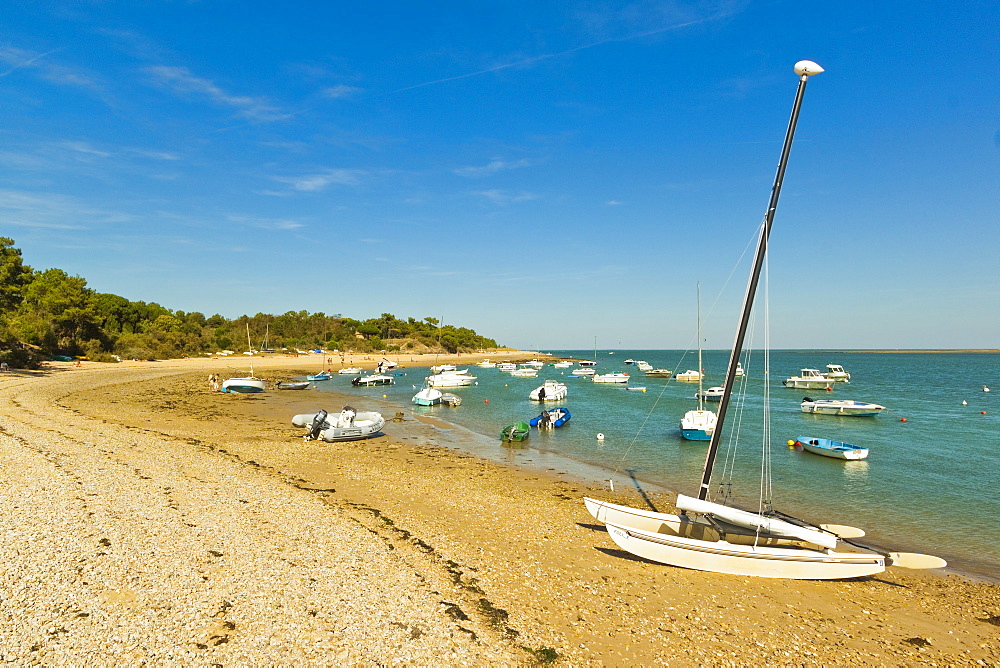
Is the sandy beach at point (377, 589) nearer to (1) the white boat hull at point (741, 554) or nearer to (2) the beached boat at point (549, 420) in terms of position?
(1) the white boat hull at point (741, 554)

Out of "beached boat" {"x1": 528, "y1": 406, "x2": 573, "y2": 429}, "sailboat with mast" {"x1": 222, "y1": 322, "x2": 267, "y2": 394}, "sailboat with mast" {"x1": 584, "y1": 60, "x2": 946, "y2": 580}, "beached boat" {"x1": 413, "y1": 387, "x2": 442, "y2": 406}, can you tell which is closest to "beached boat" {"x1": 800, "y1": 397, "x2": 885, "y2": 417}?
"beached boat" {"x1": 528, "y1": 406, "x2": 573, "y2": 429}

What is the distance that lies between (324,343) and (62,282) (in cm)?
6537

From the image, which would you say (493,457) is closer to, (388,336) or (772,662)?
(772,662)

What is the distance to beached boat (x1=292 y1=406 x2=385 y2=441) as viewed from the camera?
2797 cm

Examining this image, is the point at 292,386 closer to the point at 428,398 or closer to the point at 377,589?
the point at 428,398

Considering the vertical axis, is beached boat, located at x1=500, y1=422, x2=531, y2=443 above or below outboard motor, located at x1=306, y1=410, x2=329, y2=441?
below

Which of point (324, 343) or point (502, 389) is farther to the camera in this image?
point (324, 343)

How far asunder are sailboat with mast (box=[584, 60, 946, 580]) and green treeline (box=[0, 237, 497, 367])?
226 feet

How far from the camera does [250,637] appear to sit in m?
8.04

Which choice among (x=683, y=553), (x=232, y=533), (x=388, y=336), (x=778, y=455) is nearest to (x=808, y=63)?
(x=683, y=553)

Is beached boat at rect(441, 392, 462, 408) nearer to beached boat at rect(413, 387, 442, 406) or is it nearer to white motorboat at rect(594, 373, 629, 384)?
beached boat at rect(413, 387, 442, 406)

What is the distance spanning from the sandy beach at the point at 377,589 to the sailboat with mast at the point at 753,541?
357 mm

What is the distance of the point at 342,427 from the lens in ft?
93.6

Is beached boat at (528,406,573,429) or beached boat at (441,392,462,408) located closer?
beached boat at (528,406,573,429)
